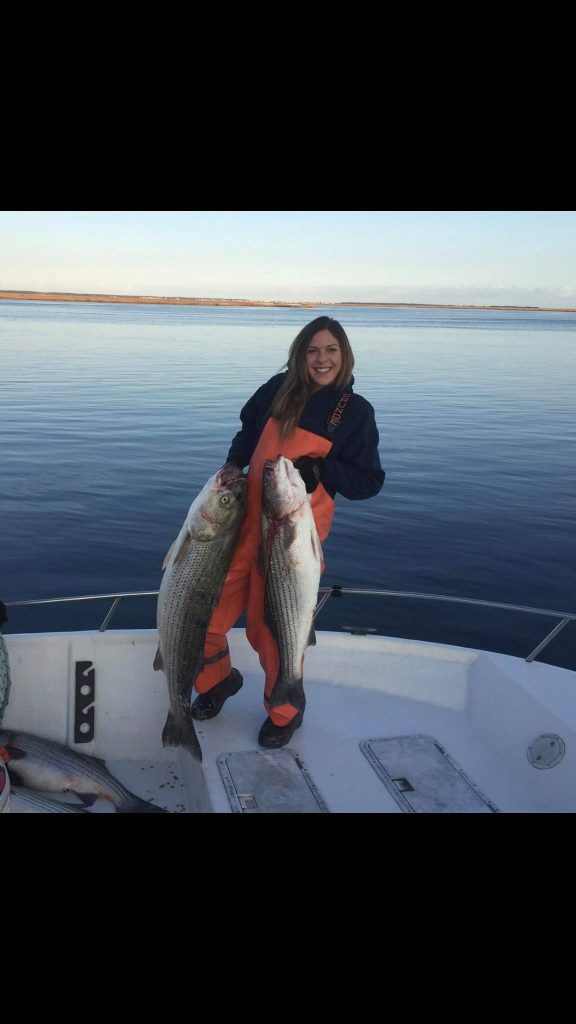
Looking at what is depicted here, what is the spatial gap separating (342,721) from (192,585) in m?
1.45

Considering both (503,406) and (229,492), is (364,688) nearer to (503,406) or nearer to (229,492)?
(229,492)

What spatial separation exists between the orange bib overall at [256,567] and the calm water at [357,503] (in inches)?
159

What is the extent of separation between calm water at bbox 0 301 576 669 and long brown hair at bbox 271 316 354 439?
4530 millimetres

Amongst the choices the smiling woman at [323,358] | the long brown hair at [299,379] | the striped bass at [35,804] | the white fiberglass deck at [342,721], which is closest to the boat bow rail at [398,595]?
the white fiberglass deck at [342,721]

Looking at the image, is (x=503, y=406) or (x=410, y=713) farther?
(x=503, y=406)

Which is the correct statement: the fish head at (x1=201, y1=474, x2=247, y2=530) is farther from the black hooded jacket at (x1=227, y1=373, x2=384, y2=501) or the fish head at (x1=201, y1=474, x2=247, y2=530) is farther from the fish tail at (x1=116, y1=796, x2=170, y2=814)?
the fish tail at (x1=116, y1=796, x2=170, y2=814)

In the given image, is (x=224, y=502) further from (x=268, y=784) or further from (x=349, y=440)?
(x=268, y=784)

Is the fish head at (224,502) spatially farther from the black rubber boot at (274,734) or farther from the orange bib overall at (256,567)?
the black rubber boot at (274,734)

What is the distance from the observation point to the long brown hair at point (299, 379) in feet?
11.4

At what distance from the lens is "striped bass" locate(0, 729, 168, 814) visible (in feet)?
11.6

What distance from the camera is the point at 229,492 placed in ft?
10.1
